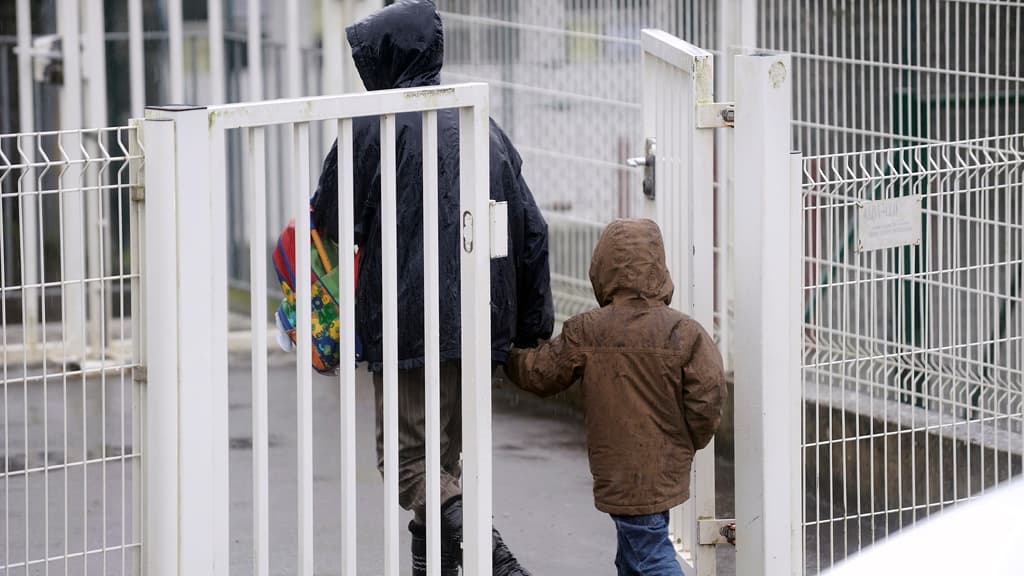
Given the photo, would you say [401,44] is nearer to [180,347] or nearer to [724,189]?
[180,347]

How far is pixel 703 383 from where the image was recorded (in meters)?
4.42

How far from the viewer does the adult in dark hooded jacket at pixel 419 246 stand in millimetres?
4578

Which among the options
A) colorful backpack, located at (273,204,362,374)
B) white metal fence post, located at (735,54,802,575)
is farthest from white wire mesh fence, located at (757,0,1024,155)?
colorful backpack, located at (273,204,362,374)

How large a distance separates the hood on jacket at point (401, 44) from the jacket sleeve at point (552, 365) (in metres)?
0.86

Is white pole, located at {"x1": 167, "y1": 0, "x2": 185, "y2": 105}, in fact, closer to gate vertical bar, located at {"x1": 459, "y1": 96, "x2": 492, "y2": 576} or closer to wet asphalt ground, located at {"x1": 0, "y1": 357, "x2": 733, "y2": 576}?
wet asphalt ground, located at {"x1": 0, "y1": 357, "x2": 733, "y2": 576}

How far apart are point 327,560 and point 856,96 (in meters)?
2.81

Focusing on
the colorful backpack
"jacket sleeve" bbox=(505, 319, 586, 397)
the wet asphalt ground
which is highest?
the colorful backpack

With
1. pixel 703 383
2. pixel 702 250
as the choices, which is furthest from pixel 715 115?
pixel 703 383

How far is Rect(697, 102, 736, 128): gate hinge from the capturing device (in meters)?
4.62

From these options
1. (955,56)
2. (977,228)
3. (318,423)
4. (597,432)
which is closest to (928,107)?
(955,56)

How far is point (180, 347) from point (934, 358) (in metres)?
2.56

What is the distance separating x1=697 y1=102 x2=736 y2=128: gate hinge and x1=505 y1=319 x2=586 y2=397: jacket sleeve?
707 millimetres

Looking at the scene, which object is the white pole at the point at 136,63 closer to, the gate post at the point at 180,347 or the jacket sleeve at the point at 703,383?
the jacket sleeve at the point at 703,383

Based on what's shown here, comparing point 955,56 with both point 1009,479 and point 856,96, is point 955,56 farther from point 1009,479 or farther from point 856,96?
point 1009,479
